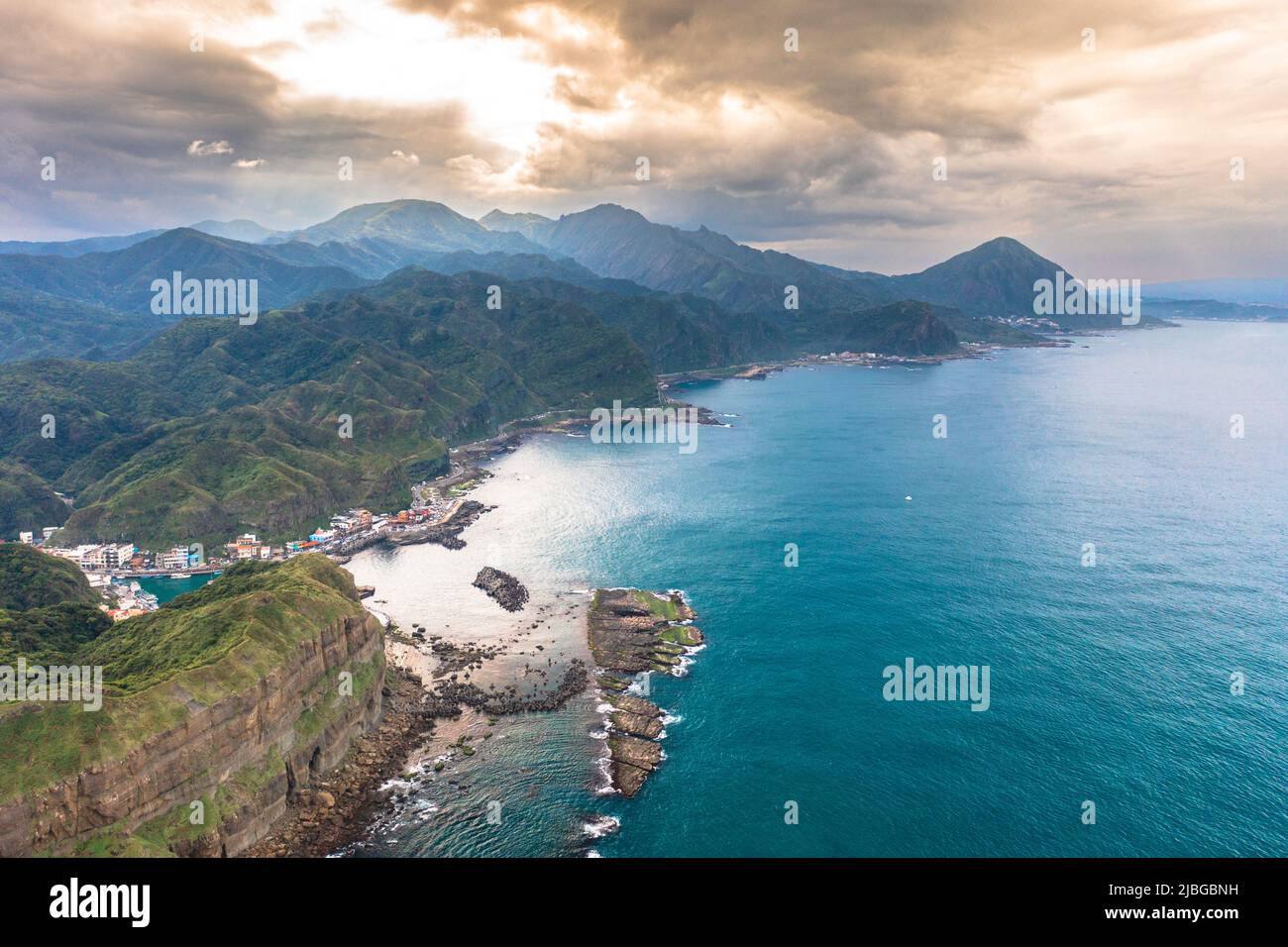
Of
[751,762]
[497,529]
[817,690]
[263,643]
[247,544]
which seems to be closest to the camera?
[263,643]

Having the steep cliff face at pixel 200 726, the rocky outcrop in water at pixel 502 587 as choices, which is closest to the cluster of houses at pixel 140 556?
the rocky outcrop in water at pixel 502 587

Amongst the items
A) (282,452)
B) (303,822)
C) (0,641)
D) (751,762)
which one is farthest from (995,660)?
(282,452)

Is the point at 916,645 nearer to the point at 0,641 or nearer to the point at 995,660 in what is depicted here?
the point at 995,660
